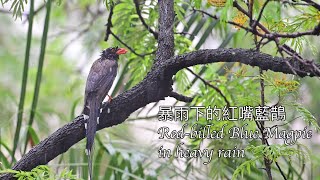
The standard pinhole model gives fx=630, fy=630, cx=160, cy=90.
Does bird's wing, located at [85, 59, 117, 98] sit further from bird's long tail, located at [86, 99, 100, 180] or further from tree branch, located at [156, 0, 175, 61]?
tree branch, located at [156, 0, 175, 61]

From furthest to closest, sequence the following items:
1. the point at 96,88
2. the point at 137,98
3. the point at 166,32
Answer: the point at 96,88 < the point at 166,32 < the point at 137,98

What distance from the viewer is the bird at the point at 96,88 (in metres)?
1.93

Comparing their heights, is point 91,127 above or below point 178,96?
below

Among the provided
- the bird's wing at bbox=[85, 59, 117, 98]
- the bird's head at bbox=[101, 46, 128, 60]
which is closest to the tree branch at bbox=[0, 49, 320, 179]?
the bird's wing at bbox=[85, 59, 117, 98]

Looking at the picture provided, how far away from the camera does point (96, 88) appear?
2.11 metres

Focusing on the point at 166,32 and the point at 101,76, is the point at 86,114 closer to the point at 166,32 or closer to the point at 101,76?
the point at 101,76

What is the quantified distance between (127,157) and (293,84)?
911 millimetres

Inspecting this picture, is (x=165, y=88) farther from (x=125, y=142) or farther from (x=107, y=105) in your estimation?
(x=125, y=142)

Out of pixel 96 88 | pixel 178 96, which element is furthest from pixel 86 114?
pixel 178 96

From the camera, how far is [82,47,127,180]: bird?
1.93 metres

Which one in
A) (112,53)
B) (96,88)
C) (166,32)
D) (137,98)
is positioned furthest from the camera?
(112,53)

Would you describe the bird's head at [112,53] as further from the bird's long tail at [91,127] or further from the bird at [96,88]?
the bird's long tail at [91,127]

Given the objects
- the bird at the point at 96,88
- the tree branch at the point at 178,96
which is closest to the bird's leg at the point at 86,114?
the bird at the point at 96,88

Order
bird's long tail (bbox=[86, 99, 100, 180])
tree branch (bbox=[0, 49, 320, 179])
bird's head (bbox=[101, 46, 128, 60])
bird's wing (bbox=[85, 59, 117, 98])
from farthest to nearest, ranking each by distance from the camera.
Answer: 1. bird's head (bbox=[101, 46, 128, 60])
2. bird's wing (bbox=[85, 59, 117, 98])
3. bird's long tail (bbox=[86, 99, 100, 180])
4. tree branch (bbox=[0, 49, 320, 179])
